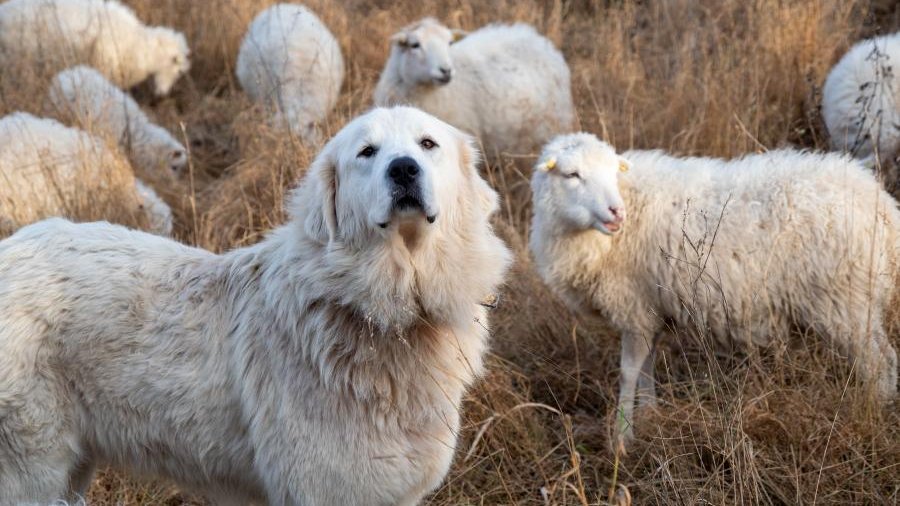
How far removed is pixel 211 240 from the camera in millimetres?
6426

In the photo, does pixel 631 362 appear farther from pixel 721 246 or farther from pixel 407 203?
pixel 407 203

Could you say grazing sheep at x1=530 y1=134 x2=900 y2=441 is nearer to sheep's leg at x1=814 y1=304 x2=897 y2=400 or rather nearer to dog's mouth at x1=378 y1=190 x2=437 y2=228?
sheep's leg at x1=814 y1=304 x2=897 y2=400

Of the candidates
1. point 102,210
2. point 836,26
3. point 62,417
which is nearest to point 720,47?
point 836,26

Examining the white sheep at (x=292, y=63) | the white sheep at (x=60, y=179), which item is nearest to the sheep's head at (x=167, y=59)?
the white sheep at (x=292, y=63)

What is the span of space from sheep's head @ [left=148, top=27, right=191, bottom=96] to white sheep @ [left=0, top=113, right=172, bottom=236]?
3399 mm

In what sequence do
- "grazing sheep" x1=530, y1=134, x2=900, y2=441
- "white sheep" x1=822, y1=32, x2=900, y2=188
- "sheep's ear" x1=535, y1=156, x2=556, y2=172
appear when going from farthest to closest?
"white sheep" x1=822, y1=32, x2=900, y2=188, "sheep's ear" x1=535, y1=156, x2=556, y2=172, "grazing sheep" x1=530, y1=134, x2=900, y2=441

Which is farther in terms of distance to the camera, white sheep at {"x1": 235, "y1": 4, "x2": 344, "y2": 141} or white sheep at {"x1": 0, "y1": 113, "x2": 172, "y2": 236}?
white sheep at {"x1": 235, "y1": 4, "x2": 344, "y2": 141}

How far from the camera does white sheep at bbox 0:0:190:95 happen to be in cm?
977

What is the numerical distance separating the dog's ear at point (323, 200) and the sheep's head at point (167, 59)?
6.97 metres

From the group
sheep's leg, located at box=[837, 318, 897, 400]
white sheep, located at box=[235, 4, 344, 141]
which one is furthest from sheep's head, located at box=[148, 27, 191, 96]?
sheep's leg, located at box=[837, 318, 897, 400]

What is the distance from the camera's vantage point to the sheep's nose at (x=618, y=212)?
16.8 feet

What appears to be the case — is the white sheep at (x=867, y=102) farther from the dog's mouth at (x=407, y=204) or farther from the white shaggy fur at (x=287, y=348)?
the dog's mouth at (x=407, y=204)

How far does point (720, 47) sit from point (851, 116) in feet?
4.68

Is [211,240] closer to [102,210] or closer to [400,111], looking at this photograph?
[102,210]
